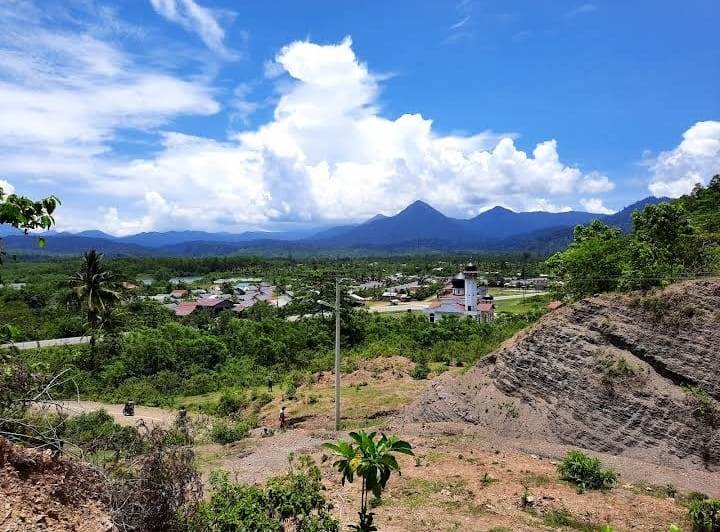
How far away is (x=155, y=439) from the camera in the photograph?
8.74 metres

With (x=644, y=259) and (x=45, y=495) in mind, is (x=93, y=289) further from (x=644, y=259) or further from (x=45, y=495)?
(x=644, y=259)

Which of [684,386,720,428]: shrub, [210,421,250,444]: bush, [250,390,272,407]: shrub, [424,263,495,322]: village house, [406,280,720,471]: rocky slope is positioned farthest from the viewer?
[424,263,495,322]: village house

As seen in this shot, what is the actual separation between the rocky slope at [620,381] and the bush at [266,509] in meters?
8.52

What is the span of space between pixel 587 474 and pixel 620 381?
12.1ft

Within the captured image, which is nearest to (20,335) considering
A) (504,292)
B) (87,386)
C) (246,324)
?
(87,386)

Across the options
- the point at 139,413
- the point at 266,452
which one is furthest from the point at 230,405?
the point at 266,452

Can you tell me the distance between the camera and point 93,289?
30125 millimetres

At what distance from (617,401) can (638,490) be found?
3029 mm

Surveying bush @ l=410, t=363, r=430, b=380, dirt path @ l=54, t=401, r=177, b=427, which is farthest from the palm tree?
bush @ l=410, t=363, r=430, b=380

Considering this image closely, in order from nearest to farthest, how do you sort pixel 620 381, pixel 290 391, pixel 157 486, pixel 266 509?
1. pixel 157 486
2. pixel 266 509
3. pixel 620 381
4. pixel 290 391

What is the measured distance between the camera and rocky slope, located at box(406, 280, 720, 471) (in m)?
13.2

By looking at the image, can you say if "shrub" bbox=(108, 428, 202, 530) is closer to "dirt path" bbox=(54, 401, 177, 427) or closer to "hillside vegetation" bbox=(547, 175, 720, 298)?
"dirt path" bbox=(54, 401, 177, 427)

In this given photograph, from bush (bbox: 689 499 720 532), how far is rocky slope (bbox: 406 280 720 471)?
3.29m

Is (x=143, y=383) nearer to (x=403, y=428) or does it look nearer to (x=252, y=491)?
(x=403, y=428)
